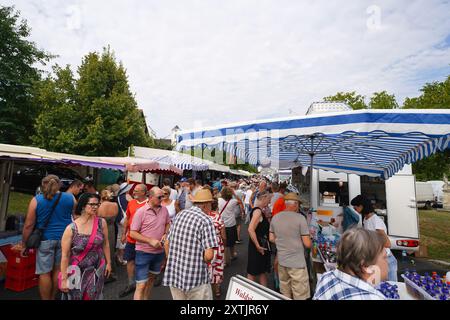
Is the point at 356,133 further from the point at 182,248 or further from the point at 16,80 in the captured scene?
the point at 16,80

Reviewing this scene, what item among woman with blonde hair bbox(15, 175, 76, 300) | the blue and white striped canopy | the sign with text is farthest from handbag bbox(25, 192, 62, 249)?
the sign with text

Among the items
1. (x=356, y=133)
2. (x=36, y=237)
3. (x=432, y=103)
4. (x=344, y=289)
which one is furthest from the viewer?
(x=432, y=103)

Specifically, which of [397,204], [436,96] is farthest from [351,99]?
[397,204]

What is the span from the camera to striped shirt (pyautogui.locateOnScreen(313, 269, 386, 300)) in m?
1.45

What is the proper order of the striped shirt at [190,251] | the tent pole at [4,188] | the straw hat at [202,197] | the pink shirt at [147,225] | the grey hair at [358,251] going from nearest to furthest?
the grey hair at [358,251]
the striped shirt at [190,251]
the straw hat at [202,197]
the pink shirt at [147,225]
the tent pole at [4,188]

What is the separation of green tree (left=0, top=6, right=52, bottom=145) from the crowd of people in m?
14.5

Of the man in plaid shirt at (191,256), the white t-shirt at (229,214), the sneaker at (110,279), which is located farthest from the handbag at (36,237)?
the white t-shirt at (229,214)

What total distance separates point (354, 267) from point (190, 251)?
162 cm

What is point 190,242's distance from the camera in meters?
2.65

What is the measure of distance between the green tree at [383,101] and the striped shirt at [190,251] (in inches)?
940

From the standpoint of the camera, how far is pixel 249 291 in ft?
6.30

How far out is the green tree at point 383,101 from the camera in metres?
21.6

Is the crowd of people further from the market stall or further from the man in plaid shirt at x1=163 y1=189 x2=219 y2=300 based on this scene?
the market stall

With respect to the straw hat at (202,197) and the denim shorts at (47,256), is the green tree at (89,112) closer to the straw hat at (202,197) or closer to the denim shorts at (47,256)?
the denim shorts at (47,256)
